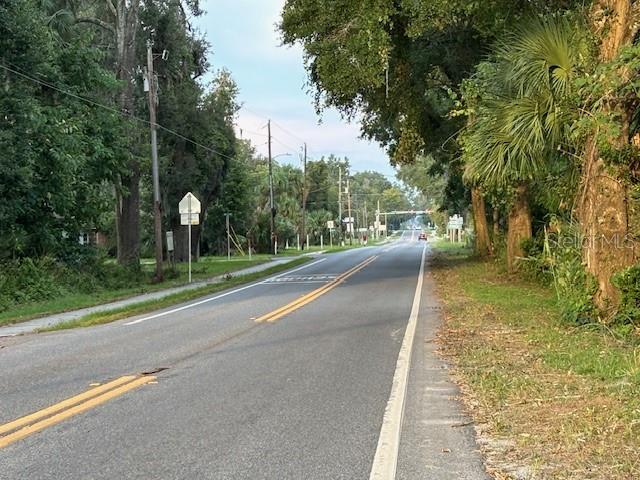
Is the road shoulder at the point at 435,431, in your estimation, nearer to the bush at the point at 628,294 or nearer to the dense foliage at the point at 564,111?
the bush at the point at 628,294

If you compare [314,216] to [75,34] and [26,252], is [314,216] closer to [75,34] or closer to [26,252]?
[75,34]

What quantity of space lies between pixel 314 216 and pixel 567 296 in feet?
257

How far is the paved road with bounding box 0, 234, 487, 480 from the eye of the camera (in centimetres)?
494

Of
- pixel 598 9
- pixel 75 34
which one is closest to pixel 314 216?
pixel 75 34

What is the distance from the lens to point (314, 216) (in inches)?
3501

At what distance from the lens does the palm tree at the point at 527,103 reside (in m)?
10.3

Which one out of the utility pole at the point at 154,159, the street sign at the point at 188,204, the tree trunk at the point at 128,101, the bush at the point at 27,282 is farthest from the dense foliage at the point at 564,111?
the tree trunk at the point at 128,101

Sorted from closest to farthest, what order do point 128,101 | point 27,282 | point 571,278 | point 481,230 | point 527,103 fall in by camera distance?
point 527,103
point 571,278
point 27,282
point 128,101
point 481,230

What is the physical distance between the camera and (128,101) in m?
30.4

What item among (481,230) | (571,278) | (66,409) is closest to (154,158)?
(481,230)

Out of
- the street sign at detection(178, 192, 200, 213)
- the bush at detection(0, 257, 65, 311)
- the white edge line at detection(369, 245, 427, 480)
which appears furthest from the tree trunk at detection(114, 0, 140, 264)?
the white edge line at detection(369, 245, 427, 480)

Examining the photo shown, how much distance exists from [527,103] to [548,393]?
18.2ft

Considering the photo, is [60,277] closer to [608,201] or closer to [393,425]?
[608,201]

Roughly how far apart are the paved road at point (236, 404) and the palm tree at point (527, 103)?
3.15m
